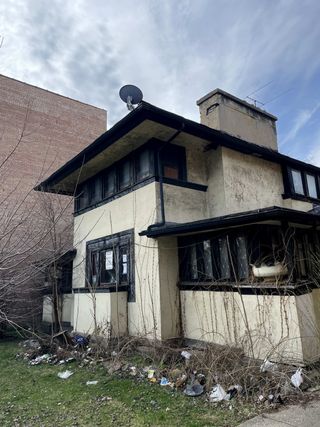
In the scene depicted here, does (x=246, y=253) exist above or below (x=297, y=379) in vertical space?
above

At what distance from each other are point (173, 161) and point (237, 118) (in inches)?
163

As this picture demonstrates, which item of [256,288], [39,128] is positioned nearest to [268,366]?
[256,288]

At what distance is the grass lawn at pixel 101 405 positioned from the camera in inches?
160

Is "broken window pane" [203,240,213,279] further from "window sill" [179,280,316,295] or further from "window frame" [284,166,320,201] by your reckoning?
"window frame" [284,166,320,201]

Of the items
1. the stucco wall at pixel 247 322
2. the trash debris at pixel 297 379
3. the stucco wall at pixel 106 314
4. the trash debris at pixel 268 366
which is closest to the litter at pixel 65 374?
the stucco wall at pixel 106 314

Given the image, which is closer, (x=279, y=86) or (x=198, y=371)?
(x=198, y=371)

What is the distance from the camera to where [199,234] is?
778cm

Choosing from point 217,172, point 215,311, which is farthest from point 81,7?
point 215,311

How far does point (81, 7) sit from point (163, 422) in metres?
6.67

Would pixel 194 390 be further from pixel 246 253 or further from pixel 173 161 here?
pixel 173 161

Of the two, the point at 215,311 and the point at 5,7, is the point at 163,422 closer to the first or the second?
the point at 215,311

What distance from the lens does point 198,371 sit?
214 inches

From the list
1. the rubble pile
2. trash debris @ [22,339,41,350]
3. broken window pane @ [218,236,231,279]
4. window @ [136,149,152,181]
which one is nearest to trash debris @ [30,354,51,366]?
the rubble pile

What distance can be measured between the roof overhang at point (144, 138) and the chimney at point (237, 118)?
1.80 metres
